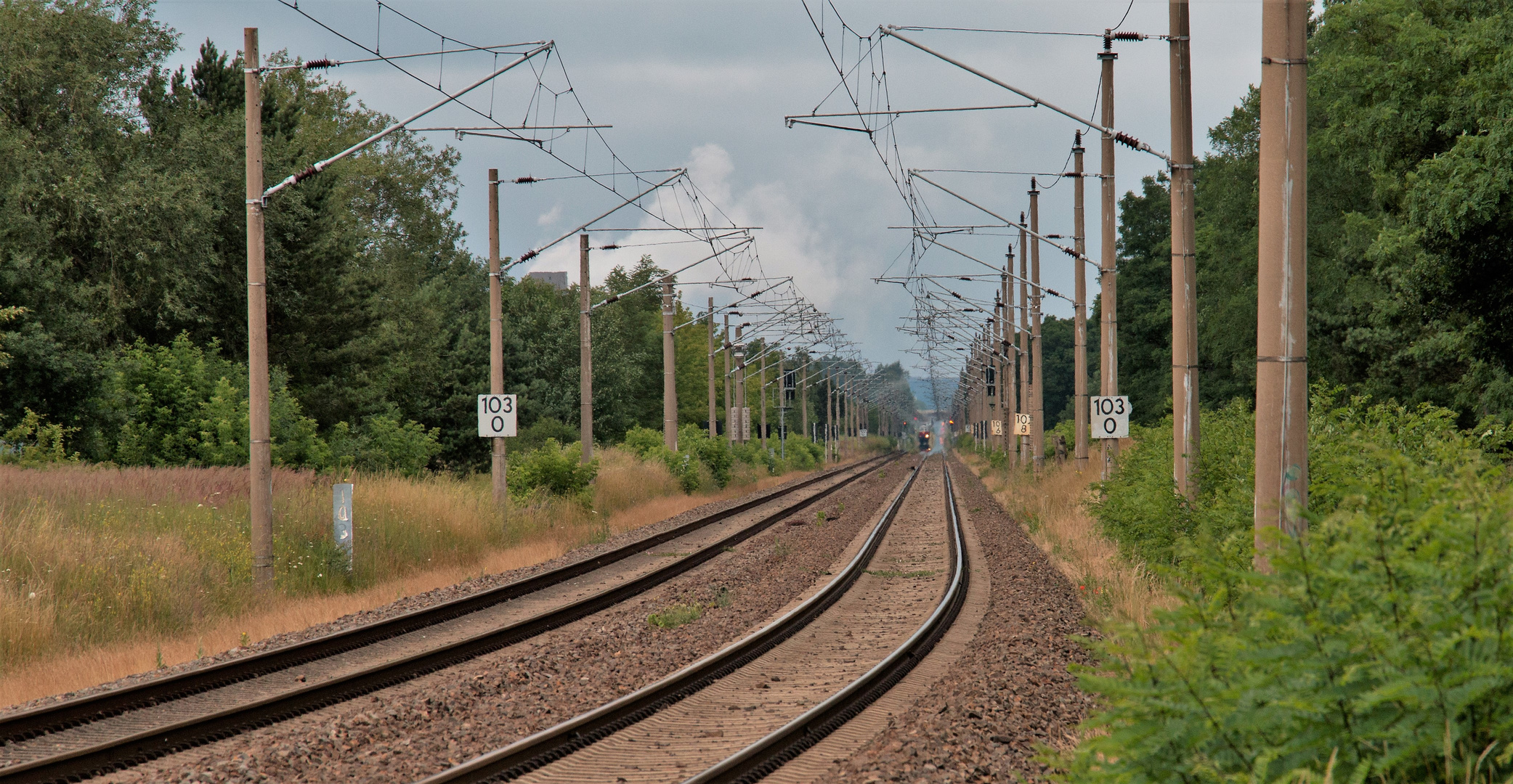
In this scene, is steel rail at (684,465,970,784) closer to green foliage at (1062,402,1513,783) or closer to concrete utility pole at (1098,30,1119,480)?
green foliage at (1062,402,1513,783)

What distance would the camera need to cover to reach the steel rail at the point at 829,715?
7.88 metres

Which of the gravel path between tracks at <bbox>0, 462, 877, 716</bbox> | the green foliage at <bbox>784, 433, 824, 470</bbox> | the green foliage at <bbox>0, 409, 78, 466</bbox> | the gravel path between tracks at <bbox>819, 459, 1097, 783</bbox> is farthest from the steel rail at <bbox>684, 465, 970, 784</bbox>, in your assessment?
the green foliage at <bbox>784, 433, 824, 470</bbox>

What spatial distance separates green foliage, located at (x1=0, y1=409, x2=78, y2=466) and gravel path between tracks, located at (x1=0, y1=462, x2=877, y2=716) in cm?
991

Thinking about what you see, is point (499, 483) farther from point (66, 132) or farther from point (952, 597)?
point (66, 132)

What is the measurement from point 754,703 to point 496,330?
53.4ft

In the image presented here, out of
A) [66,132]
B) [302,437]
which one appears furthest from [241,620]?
[66,132]

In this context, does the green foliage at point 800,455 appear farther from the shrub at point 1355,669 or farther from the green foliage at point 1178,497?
the shrub at point 1355,669

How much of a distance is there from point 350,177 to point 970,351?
5076 centimetres

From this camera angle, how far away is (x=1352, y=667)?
3730 mm

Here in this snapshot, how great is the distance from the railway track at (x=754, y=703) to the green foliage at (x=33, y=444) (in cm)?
1610

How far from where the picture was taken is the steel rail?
25.9 feet

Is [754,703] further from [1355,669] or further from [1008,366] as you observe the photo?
[1008,366]

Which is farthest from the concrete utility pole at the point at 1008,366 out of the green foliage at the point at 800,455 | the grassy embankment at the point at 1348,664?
the grassy embankment at the point at 1348,664

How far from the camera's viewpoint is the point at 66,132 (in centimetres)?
3681
